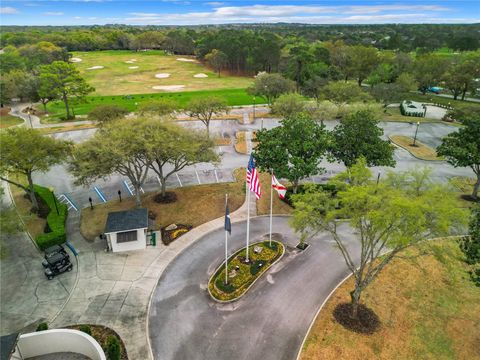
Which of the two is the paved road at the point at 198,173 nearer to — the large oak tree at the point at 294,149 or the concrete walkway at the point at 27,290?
the large oak tree at the point at 294,149

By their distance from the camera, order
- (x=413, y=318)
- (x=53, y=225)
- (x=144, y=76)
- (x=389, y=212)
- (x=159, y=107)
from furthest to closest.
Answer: (x=144, y=76) < (x=159, y=107) < (x=53, y=225) < (x=413, y=318) < (x=389, y=212)

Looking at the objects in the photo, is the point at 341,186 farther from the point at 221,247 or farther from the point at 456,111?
the point at 456,111

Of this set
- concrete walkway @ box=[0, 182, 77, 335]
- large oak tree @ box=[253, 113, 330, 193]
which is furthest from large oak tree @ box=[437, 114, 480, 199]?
concrete walkway @ box=[0, 182, 77, 335]

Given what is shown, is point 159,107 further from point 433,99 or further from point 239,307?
point 433,99

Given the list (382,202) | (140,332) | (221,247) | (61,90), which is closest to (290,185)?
(221,247)

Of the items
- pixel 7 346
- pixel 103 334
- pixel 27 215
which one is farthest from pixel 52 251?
pixel 7 346

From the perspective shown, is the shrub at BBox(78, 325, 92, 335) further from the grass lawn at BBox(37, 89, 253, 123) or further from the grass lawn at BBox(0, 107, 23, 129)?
the grass lawn at BBox(0, 107, 23, 129)

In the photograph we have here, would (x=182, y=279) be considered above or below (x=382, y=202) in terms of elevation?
below
